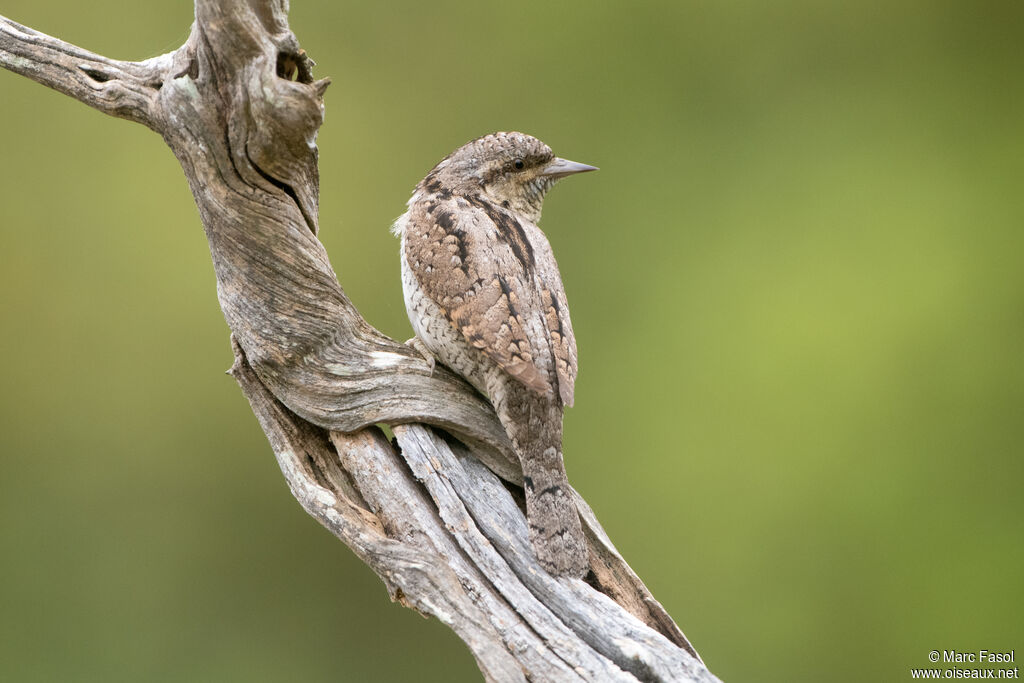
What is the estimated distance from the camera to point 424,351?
Answer: 104 inches

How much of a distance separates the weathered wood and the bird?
11cm

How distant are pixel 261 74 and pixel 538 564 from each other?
1382 millimetres

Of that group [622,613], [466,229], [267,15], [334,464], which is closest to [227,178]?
[267,15]

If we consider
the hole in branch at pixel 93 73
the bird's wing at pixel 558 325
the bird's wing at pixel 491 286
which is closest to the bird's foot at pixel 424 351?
the bird's wing at pixel 491 286

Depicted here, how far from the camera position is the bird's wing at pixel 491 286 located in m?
2.34

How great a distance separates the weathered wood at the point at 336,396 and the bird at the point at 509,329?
0.11 m

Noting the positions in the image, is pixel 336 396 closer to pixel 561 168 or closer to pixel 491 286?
pixel 491 286

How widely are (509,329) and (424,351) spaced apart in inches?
14.9

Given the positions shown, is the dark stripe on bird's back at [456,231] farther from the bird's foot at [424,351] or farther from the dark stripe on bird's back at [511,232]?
the bird's foot at [424,351]

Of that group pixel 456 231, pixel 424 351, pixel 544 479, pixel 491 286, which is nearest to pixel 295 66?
pixel 456 231

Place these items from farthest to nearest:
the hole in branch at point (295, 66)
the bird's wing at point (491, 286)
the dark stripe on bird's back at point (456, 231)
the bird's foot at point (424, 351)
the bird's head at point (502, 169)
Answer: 1. the bird's head at point (502, 169)
2. the bird's foot at point (424, 351)
3. the dark stripe on bird's back at point (456, 231)
4. the bird's wing at point (491, 286)
5. the hole in branch at point (295, 66)

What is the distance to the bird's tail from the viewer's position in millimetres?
2391

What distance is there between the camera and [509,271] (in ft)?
8.06

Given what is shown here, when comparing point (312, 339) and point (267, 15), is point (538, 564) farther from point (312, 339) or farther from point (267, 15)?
point (267, 15)
